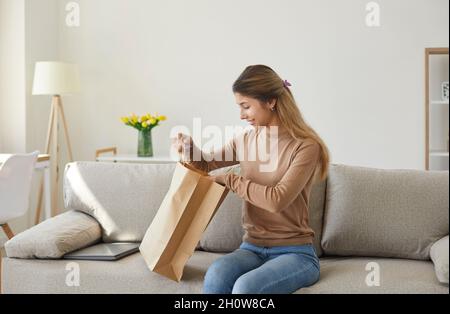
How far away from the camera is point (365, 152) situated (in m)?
4.84

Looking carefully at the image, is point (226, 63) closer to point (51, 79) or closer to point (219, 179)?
point (51, 79)

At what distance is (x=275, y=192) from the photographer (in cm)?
203

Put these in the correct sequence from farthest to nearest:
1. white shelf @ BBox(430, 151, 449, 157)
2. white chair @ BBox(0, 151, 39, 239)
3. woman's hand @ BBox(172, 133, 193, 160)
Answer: white shelf @ BBox(430, 151, 449, 157) < white chair @ BBox(0, 151, 39, 239) < woman's hand @ BBox(172, 133, 193, 160)

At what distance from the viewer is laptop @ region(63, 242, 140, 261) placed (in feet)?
7.63

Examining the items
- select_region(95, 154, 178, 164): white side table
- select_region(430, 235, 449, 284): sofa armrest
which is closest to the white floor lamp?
select_region(95, 154, 178, 164): white side table

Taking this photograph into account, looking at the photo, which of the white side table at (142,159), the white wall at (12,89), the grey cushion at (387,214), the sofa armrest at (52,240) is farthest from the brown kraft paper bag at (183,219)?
the white wall at (12,89)

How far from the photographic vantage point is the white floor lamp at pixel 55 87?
4.50 meters

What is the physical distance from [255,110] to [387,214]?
65 cm

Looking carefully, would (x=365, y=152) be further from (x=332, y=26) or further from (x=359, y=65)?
(x=332, y=26)

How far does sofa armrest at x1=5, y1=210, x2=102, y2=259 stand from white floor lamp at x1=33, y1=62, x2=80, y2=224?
7.15 feet

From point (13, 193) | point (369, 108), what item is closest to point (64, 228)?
point (13, 193)

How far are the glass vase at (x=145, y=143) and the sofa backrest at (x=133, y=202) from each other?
6.15 feet

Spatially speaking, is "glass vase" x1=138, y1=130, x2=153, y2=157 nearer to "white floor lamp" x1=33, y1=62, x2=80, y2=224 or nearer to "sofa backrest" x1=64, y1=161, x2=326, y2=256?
"white floor lamp" x1=33, y1=62, x2=80, y2=224

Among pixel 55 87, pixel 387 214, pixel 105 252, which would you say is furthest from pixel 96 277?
pixel 55 87
